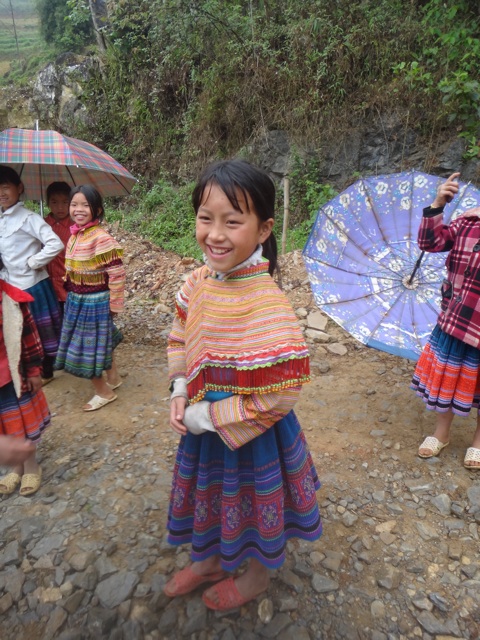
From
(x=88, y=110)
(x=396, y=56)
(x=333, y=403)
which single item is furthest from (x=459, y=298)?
A: (x=88, y=110)

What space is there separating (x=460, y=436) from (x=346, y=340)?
1797mm

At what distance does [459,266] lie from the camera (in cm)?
236

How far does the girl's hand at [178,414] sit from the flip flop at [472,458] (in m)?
2.11

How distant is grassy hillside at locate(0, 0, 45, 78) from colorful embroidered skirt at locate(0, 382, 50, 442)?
89.7 ft

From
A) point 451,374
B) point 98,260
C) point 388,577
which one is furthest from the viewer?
point 98,260

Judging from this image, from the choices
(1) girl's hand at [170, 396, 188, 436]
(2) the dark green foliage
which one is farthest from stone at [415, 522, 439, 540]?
(2) the dark green foliage

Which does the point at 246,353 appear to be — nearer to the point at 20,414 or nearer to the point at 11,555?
the point at 20,414

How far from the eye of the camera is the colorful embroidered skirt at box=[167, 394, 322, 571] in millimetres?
1519

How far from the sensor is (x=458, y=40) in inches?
239

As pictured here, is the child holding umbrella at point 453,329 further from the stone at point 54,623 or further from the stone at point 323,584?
the stone at point 54,623

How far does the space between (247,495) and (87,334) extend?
7.34 ft

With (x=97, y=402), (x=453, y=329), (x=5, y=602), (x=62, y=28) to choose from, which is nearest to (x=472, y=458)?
(x=453, y=329)

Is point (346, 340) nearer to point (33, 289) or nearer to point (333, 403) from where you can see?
point (333, 403)

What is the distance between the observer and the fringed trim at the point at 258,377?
1303 mm
